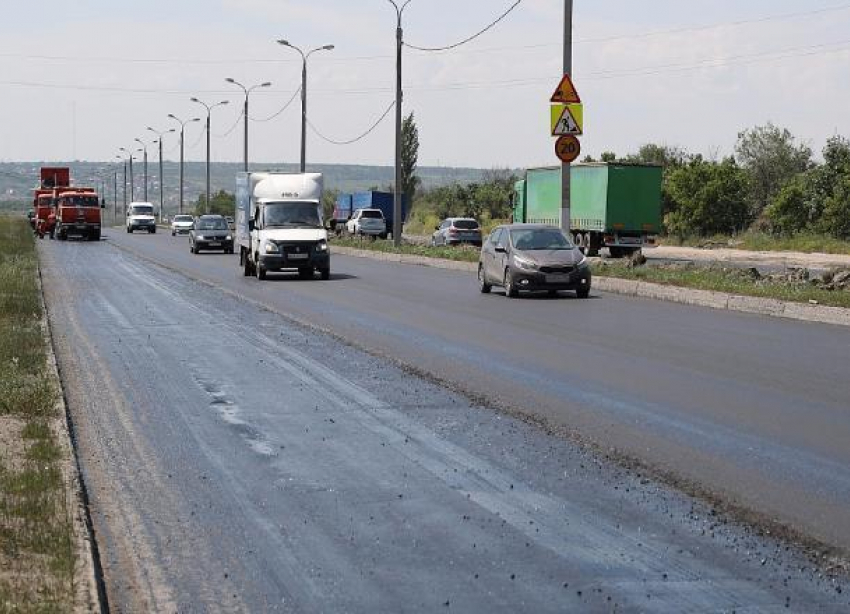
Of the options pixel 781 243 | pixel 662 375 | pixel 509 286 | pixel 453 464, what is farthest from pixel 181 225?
pixel 453 464

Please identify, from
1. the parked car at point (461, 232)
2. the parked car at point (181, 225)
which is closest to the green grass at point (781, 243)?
the parked car at point (461, 232)

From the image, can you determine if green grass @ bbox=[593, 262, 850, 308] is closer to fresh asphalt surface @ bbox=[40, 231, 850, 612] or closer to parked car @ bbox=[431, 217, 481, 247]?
fresh asphalt surface @ bbox=[40, 231, 850, 612]

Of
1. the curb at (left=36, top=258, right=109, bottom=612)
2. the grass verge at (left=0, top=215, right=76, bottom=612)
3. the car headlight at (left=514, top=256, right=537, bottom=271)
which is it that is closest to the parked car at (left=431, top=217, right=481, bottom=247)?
the car headlight at (left=514, top=256, right=537, bottom=271)

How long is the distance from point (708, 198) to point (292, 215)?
3494cm

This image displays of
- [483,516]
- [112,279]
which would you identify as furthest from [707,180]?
[483,516]

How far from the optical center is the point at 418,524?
7520 mm

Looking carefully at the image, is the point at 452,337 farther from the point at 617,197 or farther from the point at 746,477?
the point at 617,197

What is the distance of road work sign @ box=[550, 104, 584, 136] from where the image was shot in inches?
1303

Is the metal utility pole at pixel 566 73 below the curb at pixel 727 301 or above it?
above

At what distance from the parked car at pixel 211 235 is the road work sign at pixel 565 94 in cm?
2617

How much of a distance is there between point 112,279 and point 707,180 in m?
38.8

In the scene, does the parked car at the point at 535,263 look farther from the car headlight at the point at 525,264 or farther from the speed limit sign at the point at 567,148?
the speed limit sign at the point at 567,148

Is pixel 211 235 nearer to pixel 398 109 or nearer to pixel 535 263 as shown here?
pixel 398 109

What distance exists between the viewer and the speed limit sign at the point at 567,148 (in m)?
33.7
